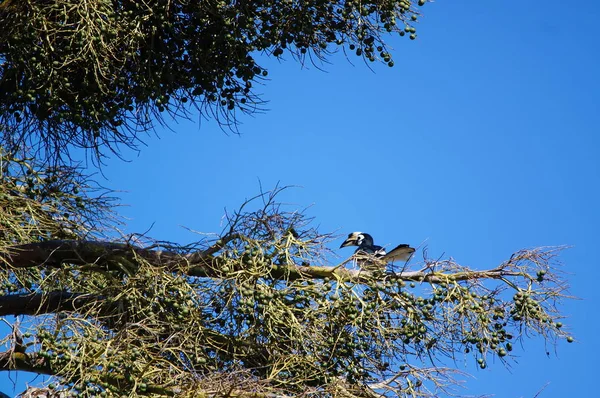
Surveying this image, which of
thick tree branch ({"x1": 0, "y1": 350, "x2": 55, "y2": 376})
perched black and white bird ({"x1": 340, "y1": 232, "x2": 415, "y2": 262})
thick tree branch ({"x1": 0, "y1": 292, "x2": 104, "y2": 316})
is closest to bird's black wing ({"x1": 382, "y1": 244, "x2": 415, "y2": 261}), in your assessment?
perched black and white bird ({"x1": 340, "y1": 232, "x2": 415, "y2": 262})

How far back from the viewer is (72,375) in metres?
7.30

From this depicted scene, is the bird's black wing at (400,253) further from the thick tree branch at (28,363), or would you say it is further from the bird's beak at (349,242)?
the thick tree branch at (28,363)

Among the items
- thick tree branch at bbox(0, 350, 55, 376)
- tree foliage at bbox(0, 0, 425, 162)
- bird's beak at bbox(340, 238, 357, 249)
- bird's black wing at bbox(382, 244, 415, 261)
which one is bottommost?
thick tree branch at bbox(0, 350, 55, 376)

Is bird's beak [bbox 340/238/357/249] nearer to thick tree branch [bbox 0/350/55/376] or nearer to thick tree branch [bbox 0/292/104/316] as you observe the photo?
thick tree branch [bbox 0/292/104/316]

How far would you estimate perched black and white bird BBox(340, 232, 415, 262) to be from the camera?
27.6 ft

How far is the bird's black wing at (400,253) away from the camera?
8.41 m

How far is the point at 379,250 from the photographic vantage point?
28.1ft

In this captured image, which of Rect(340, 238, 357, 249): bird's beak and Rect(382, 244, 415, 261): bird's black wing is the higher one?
Rect(340, 238, 357, 249): bird's beak

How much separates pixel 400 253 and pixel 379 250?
20 centimetres

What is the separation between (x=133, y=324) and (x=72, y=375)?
614 mm

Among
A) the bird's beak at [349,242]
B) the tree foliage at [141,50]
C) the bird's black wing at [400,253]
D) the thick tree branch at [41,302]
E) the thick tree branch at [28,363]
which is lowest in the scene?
the thick tree branch at [28,363]

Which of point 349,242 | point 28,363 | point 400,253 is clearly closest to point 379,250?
point 400,253

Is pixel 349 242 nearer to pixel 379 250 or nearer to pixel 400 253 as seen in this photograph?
pixel 379 250

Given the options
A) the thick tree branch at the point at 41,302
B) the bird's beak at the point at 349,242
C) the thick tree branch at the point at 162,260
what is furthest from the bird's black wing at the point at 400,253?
the thick tree branch at the point at 41,302
